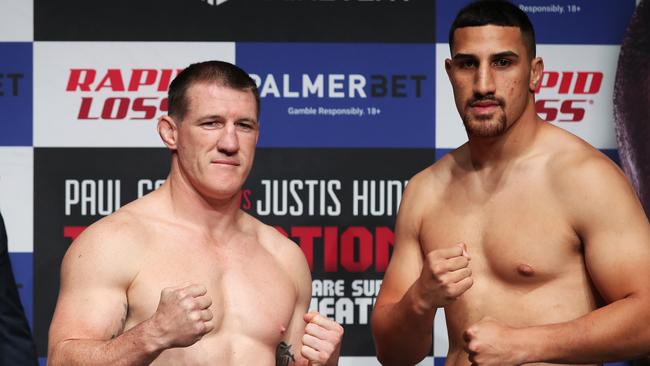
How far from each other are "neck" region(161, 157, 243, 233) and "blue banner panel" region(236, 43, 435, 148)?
2.29ft

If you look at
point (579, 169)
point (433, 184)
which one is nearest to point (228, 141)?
point (433, 184)

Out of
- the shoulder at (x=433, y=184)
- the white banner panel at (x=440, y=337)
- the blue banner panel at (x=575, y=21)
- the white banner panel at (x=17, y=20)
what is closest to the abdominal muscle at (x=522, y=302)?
the shoulder at (x=433, y=184)

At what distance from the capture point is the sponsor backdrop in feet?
8.92

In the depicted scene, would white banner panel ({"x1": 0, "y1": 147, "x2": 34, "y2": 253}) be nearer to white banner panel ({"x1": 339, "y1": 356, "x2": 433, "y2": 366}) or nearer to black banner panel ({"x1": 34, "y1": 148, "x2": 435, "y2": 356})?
black banner panel ({"x1": 34, "y1": 148, "x2": 435, "y2": 356})

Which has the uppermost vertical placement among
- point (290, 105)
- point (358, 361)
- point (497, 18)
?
point (497, 18)

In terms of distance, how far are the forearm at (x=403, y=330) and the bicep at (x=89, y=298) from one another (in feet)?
1.89

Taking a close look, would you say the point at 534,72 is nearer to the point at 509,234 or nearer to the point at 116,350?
the point at 509,234

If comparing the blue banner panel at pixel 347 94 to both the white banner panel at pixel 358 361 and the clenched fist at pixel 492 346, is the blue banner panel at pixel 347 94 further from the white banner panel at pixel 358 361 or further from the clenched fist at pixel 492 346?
the clenched fist at pixel 492 346

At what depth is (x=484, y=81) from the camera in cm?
198

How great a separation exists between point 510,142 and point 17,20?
1.49 metres

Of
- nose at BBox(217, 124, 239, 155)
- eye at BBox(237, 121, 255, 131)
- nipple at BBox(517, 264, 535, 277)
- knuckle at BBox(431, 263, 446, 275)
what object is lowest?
nipple at BBox(517, 264, 535, 277)

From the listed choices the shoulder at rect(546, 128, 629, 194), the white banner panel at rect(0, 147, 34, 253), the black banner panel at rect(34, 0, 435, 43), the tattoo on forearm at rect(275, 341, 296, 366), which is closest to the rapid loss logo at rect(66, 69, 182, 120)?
the black banner panel at rect(34, 0, 435, 43)

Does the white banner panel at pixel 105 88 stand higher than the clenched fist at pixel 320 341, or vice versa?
the white banner panel at pixel 105 88

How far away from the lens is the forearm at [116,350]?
1678 mm
